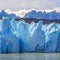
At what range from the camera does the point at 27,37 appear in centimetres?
1725

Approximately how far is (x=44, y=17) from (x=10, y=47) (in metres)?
2.96

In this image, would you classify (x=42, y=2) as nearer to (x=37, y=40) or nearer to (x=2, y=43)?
(x=37, y=40)

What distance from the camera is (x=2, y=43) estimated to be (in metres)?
16.8

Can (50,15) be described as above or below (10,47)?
above

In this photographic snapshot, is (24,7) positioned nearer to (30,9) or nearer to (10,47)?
(30,9)

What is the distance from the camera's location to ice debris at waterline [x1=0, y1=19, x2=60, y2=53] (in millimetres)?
16891

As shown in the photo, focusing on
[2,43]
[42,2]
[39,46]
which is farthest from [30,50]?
[42,2]

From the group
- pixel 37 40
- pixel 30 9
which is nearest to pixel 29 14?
pixel 30 9

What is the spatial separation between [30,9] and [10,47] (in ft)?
9.35

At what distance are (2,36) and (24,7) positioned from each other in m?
2.33

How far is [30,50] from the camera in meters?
17.1

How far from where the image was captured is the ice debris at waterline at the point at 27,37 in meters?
16.9

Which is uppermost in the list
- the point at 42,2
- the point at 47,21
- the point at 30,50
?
the point at 42,2

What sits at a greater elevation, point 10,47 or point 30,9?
point 30,9
